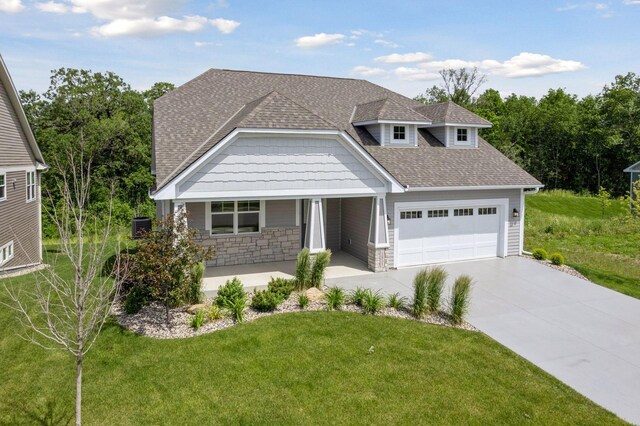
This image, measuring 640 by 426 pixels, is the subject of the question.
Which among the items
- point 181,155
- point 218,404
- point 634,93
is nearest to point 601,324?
point 218,404

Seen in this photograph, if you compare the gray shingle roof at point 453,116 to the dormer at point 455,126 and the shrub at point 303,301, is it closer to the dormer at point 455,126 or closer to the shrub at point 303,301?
the dormer at point 455,126

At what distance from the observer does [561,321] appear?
37.9 feet

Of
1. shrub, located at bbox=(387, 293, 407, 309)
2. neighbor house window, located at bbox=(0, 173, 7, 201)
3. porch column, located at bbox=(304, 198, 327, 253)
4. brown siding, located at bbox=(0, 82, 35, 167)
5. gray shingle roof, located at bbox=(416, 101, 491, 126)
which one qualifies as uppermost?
gray shingle roof, located at bbox=(416, 101, 491, 126)

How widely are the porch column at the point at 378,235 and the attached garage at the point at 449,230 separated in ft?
2.60

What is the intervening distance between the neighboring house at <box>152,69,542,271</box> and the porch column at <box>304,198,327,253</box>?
3 cm

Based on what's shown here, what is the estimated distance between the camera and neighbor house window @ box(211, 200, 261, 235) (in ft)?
52.7

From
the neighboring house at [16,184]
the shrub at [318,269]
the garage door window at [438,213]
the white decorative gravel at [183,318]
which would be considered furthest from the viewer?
the garage door window at [438,213]

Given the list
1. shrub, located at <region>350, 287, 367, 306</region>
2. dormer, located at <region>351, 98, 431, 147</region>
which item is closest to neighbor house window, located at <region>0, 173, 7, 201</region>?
shrub, located at <region>350, 287, 367, 306</region>

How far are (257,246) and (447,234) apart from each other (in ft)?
22.9

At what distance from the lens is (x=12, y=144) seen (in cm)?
1747

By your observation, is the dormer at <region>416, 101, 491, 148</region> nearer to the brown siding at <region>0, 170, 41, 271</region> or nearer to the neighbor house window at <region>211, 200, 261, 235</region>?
the neighbor house window at <region>211, 200, 261, 235</region>

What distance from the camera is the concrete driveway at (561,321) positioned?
8.79 m

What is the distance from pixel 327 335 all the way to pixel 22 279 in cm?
1107

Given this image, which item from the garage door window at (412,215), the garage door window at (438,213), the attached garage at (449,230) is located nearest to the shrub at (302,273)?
the attached garage at (449,230)
